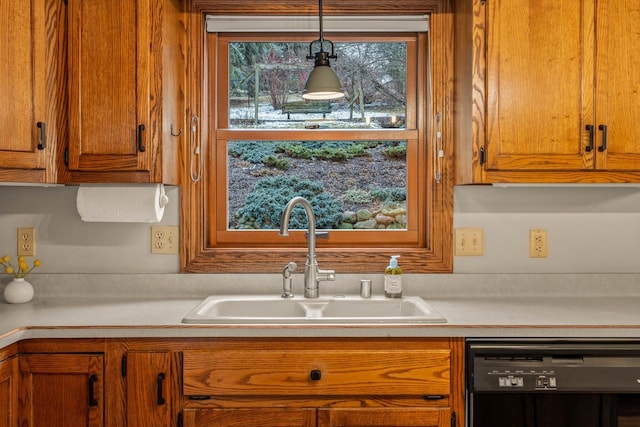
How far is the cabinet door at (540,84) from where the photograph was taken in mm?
1950

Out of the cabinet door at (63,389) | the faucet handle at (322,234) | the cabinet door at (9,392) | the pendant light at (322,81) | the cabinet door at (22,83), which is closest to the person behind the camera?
the cabinet door at (9,392)

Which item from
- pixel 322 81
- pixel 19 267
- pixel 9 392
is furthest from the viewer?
pixel 19 267

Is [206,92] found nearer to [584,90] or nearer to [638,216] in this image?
[584,90]

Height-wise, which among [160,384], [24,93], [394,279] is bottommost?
[160,384]

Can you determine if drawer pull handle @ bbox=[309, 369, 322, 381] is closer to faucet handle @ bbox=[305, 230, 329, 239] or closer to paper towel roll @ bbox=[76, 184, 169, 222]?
faucet handle @ bbox=[305, 230, 329, 239]

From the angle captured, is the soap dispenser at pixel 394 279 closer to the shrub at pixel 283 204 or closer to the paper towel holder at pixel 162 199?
the shrub at pixel 283 204

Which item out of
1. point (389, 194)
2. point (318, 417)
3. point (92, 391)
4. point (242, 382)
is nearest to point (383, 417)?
point (318, 417)

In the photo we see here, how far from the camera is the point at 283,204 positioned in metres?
2.40

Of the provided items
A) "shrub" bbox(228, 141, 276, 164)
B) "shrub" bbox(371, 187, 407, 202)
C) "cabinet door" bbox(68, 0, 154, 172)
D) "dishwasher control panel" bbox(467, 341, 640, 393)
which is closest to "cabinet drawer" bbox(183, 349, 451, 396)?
"dishwasher control panel" bbox(467, 341, 640, 393)

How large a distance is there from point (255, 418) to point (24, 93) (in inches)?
51.0

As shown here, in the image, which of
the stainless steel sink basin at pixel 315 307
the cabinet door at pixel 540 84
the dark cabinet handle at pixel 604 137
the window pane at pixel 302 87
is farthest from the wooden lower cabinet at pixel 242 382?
the window pane at pixel 302 87

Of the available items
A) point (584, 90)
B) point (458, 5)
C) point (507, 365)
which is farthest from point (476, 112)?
point (507, 365)

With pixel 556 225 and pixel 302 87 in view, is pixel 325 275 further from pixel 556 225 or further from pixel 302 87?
pixel 556 225

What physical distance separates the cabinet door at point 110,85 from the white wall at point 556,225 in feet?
4.12
